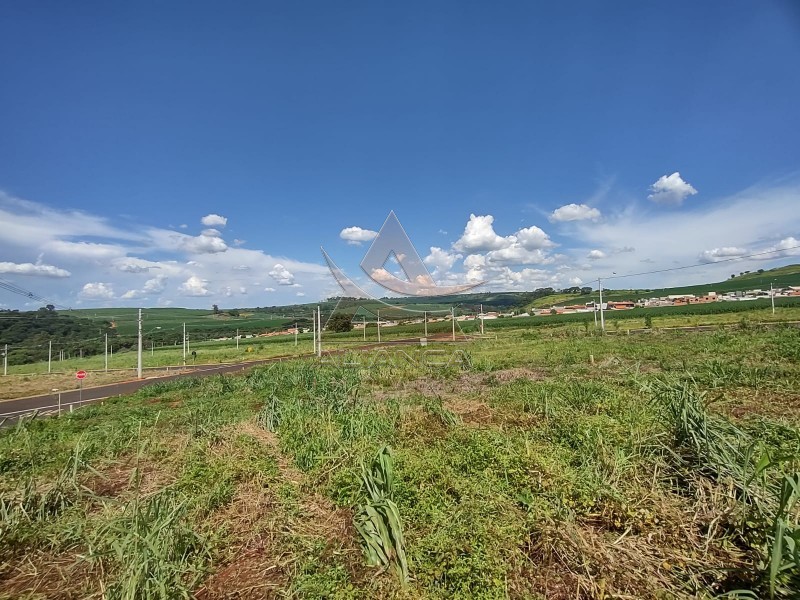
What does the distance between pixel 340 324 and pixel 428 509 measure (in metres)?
28.9

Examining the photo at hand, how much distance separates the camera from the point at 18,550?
107 inches

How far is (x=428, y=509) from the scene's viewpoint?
288 cm

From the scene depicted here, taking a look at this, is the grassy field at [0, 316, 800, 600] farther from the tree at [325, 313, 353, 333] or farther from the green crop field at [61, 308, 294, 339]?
the green crop field at [61, 308, 294, 339]

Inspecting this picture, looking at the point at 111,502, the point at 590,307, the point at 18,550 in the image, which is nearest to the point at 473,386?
the point at 111,502

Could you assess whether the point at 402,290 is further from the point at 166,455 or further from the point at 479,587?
the point at 479,587

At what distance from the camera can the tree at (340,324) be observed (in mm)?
30781

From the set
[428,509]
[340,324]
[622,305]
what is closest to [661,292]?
[622,305]

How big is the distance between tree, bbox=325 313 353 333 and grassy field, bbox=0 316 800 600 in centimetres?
2554

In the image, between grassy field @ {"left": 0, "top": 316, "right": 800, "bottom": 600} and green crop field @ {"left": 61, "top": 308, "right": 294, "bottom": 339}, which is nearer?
grassy field @ {"left": 0, "top": 316, "right": 800, "bottom": 600}

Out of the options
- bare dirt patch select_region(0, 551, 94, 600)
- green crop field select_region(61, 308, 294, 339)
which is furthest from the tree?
bare dirt patch select_region(0, 551, 94, 600)

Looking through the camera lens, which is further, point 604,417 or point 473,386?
point 473,386

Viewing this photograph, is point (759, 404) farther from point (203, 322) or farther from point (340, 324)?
point (203, 322)

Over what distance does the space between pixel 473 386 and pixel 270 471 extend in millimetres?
5340

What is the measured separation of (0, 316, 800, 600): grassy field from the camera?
2.22 meters
